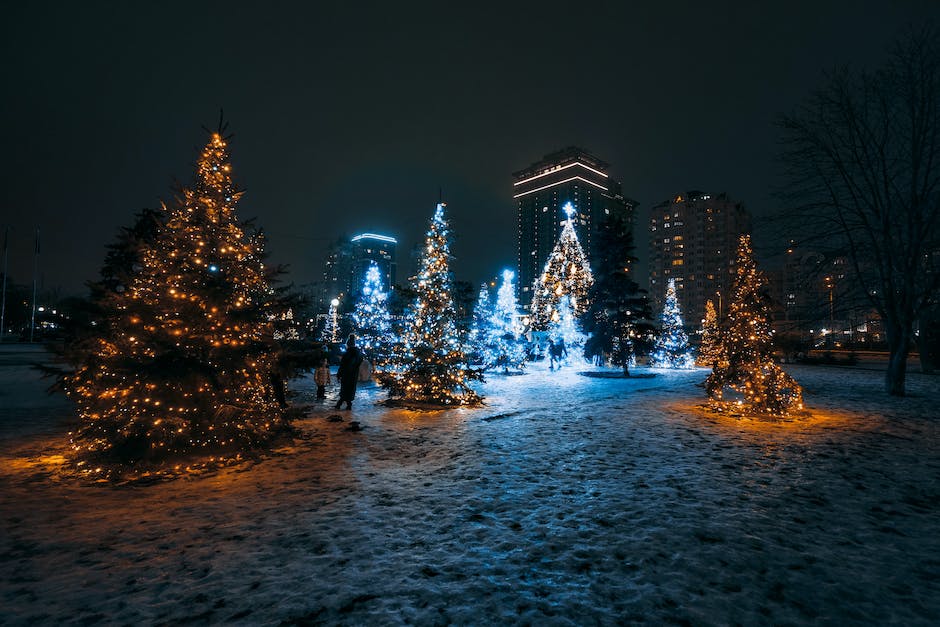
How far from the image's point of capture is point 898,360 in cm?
1540

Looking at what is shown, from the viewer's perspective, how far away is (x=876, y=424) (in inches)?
409

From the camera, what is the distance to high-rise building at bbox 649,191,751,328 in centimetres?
12538

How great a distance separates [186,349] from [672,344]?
1250 inches

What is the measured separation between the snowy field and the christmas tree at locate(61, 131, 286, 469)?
1001 millimetres

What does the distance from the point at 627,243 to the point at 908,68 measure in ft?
39.8

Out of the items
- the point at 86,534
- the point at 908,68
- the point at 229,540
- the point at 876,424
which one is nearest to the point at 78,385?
the point at 86,534

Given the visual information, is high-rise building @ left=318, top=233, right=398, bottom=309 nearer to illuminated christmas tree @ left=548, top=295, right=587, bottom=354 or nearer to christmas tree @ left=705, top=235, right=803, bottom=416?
illuminated christmas tree @ left=548, top=295, right=587, bottom=354

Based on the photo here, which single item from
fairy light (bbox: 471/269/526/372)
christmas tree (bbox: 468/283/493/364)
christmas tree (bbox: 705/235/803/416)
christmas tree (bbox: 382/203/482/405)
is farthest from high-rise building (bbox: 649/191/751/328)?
christmas tree (bbox: 382/203/482/405)

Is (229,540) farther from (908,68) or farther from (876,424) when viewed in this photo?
(908,68)

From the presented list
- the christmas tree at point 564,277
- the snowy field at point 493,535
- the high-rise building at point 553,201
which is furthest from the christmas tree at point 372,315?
the high-rise building at point 553,201

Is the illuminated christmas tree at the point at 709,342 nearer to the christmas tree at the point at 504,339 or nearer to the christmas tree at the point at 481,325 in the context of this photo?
the christmas tree at the point at 504,339

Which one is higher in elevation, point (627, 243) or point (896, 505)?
point (627, 243)

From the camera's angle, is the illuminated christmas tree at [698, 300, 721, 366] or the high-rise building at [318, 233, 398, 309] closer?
the illuminated christmas tree at [698, 300, 721, 366]

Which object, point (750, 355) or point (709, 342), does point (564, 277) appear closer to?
point (709, 342)
